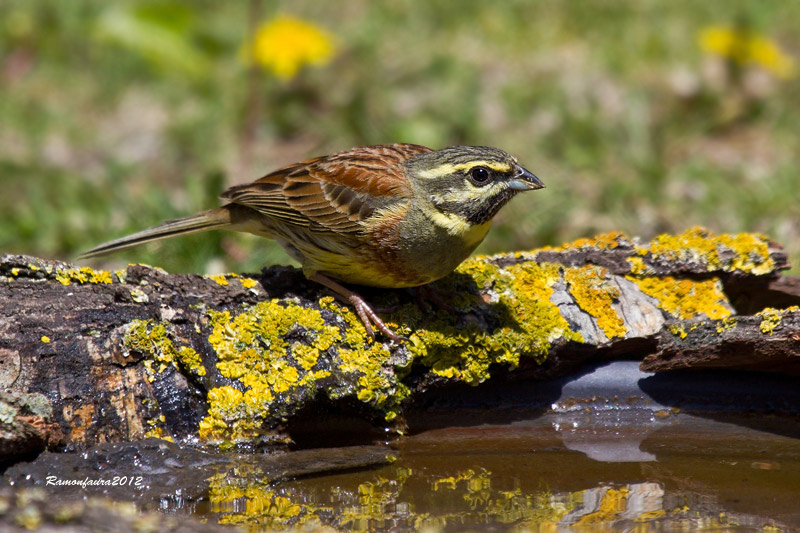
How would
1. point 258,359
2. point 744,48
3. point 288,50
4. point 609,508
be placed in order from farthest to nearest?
point 744,48
point 288,50
point 258,359
point 609,508

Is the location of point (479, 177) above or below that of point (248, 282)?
above

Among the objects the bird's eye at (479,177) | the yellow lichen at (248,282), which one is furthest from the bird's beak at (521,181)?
the yellow lichen at (248,282)

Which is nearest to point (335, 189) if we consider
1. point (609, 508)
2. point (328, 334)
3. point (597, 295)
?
point (328, 334)

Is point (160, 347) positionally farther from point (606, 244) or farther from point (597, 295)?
point (606, 244)

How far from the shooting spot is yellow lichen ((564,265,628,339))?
436cm

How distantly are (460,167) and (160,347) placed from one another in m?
1.49

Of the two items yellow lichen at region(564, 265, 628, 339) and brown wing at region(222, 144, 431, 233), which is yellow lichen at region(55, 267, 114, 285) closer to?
brown wing at region(222, 144, 431, 233)

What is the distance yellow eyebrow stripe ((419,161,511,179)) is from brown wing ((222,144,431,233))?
0.42ft

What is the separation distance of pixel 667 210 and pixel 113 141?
516cm

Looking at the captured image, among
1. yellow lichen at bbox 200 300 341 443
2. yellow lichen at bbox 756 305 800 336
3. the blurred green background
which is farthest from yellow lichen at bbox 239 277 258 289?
the blurred green background

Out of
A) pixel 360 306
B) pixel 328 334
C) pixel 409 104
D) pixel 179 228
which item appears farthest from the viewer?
pixel 409 104

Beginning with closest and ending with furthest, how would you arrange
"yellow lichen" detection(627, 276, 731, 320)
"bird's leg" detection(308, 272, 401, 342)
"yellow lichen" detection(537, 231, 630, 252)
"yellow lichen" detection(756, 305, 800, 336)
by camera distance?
"yellow lichen" detection(756, 305, 800, 336), "bird's leg" detection(308, 272, 401, 342), "yellow lichen" detection(627, 276, 731, 320), "yellow lichen" detection(537, 231, 630, 252)

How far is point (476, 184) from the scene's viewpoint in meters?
4.26

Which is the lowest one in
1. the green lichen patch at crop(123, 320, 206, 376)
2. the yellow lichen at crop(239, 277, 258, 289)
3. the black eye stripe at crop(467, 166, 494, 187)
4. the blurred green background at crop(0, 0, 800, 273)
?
the green lichen patch at crop(123, 320, 206, 376)
